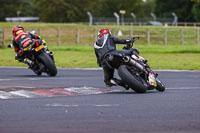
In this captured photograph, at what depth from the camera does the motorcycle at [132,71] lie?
13570mm

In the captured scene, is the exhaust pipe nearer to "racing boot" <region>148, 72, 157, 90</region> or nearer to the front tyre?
"racing boot" <region>148, 72, 157, 90</region>

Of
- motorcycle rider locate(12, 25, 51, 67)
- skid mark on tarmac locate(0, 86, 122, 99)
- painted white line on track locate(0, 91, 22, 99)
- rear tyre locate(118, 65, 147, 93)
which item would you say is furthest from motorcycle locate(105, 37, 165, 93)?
motorcycle rider locate(12, 25, 51, 67)

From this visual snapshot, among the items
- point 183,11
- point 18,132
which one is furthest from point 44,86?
point 183,11

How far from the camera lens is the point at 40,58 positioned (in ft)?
65.1

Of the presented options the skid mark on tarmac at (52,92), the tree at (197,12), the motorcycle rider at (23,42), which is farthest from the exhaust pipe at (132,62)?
the tree at (197,12)

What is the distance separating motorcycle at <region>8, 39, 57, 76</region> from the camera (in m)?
19.6

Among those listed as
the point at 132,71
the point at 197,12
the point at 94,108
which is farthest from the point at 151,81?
the point at 197,12

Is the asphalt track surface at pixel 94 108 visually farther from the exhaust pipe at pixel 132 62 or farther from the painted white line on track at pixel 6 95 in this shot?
the exhaust pipe at pixel 132 62

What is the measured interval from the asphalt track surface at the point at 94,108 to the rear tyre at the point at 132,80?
190 mm

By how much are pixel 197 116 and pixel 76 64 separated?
58.1 ft

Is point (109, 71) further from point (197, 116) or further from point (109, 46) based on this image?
point (197, 116)

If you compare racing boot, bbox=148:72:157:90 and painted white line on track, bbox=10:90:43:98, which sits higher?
racing boot, bbox=148:72:157:90

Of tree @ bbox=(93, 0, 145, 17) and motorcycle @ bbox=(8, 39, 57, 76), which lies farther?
tree @ bbox=(93, 0, 145, 17)

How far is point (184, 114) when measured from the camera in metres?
10.4
